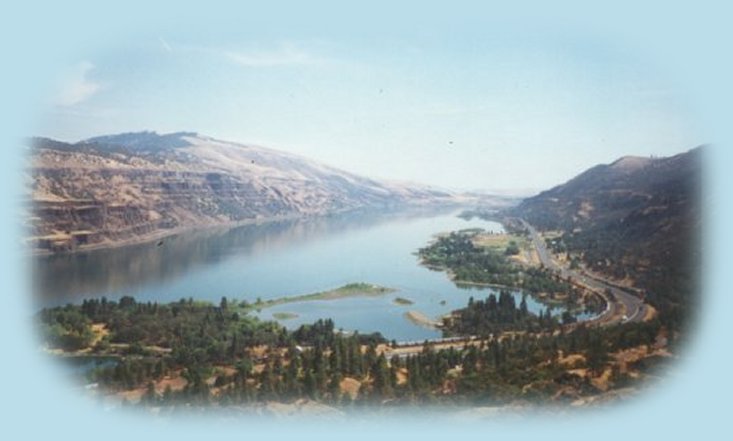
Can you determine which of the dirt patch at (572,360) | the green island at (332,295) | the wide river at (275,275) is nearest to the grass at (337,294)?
the green island at (332,295)

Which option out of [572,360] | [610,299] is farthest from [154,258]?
[572,360]

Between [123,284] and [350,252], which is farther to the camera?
[350,252]

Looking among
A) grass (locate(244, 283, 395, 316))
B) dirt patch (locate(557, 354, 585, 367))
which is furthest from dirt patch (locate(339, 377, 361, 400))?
grass (locate(244, 283, 395, 316))

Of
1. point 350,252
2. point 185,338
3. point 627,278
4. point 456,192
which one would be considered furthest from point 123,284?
point 456,192

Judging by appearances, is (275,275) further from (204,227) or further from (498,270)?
(204,227)

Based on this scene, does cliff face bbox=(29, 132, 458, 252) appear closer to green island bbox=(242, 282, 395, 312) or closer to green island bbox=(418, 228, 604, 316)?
green island bbox=(242, 282, 395, 312)

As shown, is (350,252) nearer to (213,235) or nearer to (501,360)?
(213,235)

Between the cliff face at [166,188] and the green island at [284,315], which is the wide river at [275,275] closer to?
the green island at [284,315]
